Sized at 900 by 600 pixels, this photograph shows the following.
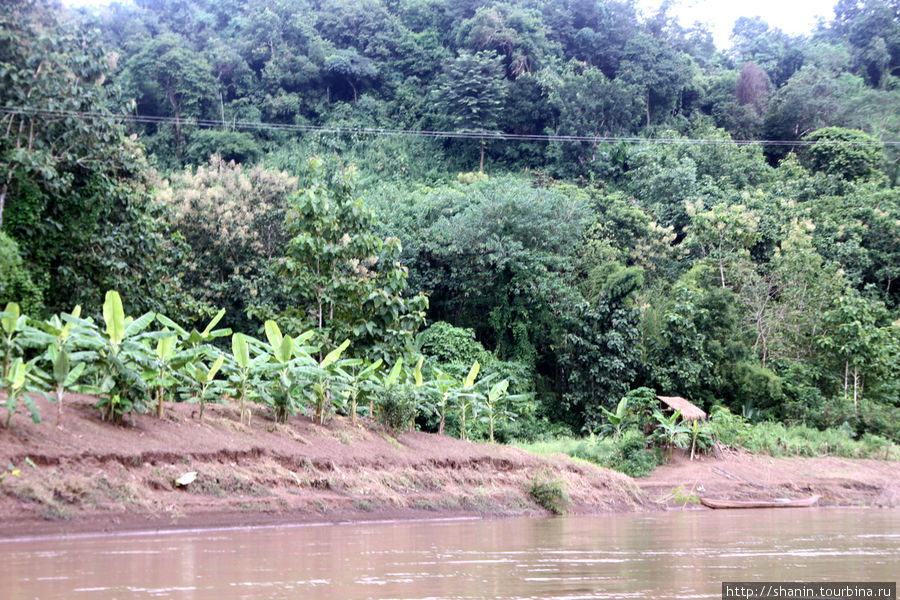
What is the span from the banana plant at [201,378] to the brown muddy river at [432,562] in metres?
2.56

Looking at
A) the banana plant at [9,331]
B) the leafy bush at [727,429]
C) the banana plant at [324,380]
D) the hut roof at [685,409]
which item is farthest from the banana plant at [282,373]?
the leafy bush at [727,429]

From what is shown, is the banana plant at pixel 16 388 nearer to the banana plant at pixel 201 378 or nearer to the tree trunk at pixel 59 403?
the tree trunk at pixel 59 403

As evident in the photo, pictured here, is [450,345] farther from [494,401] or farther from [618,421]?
[494,401]

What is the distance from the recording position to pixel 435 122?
43.2m

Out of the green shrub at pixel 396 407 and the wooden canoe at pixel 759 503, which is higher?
the green shrub at pixel 396 407

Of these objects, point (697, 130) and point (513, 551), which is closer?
point (513, 551)

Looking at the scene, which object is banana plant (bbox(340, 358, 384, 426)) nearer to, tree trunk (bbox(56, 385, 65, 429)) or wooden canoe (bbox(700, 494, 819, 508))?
tree trunk (bbox(56, 385, 65, 429))

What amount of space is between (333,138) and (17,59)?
2529 centimetres

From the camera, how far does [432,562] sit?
6.90 m

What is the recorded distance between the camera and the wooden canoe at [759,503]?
51.8 feet

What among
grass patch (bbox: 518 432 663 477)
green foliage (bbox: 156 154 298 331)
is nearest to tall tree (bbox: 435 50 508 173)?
green foliage (bbox: 156 154 298 331)

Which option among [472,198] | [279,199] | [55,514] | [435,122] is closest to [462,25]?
[435,122]

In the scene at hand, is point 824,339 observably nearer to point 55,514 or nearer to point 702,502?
point 702,502

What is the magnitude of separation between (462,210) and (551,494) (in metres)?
17.2
